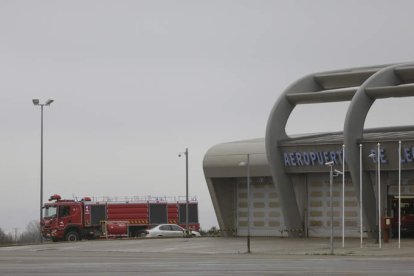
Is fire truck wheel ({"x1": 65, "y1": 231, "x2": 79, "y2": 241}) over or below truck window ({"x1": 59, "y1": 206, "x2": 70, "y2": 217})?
below

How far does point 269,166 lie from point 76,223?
17763mm

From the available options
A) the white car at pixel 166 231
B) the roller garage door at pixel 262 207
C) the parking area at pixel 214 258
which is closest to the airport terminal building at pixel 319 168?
the roller garage door at pixel 262 207

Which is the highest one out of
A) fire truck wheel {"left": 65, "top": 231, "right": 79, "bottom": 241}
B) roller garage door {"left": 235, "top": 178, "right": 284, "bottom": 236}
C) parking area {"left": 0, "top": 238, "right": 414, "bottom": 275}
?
roller garage door {"left": 235, "top": 178, "right": 284, "bottom": 236}

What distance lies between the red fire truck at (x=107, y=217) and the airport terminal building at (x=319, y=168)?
1201 centimetres

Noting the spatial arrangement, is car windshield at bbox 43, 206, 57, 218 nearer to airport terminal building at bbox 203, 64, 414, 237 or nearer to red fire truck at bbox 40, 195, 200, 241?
red fire truck at bbox 40, 195, 200, 241

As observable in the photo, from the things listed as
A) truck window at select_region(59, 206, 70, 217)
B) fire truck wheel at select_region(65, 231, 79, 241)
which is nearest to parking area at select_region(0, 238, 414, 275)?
fire truck wheel at select_region(65, 231, 79, 241)

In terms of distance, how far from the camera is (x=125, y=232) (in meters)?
67.6

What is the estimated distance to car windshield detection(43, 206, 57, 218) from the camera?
6397 cm

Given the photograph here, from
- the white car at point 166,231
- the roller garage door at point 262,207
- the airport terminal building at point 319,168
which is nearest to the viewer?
the airport terminal building at point 319,168

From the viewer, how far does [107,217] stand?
66.9 meters

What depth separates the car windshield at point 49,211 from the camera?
210 ft

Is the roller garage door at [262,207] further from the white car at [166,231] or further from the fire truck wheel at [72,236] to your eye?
the fire truck wheel at [72,236]

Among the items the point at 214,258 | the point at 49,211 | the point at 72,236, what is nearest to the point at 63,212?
the point at 49,211

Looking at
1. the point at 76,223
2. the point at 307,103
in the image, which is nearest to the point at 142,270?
the point at 307,103
